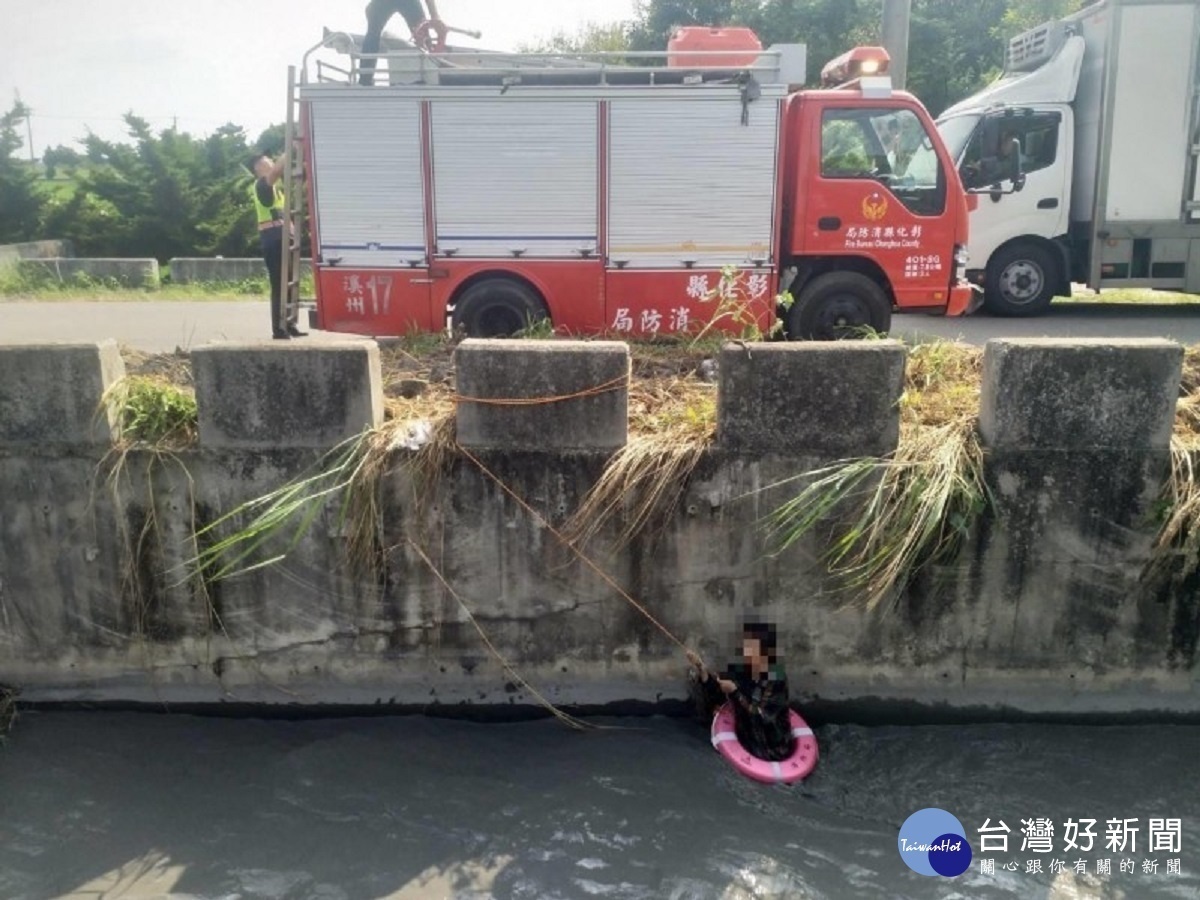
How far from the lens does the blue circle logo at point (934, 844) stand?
379 centimetres

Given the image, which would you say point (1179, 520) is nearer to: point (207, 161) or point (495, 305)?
point (495, 305)

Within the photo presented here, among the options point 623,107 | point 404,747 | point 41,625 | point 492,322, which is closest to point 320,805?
point 404,747

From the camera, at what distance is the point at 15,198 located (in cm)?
2136

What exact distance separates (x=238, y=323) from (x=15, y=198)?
1269 centimetres

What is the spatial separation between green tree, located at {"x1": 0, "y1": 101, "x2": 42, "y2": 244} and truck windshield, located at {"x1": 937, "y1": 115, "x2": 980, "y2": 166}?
19737 millimetres

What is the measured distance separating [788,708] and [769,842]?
72 centimetres

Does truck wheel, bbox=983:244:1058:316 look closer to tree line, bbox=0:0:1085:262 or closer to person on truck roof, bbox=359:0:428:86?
person on truck roof, bbox=359:0:428:86

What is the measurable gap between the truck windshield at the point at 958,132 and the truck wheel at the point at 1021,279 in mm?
1402

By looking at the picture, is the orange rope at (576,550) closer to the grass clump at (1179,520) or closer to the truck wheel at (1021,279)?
the grass clump at (1179,520)

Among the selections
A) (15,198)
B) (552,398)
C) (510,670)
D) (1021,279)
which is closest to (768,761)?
(510,670)

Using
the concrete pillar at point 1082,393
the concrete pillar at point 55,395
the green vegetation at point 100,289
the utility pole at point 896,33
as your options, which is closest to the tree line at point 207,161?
the green vegetation at point 100,289

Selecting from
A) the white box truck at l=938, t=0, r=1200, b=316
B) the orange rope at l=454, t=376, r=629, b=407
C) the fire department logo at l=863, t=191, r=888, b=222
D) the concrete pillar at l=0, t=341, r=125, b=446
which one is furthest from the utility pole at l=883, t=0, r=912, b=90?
the concrete pillar at l=0, t=341, r=125, b=446

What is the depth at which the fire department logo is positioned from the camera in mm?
8086

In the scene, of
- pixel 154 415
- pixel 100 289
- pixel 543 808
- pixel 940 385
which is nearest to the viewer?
pixel 543 808
